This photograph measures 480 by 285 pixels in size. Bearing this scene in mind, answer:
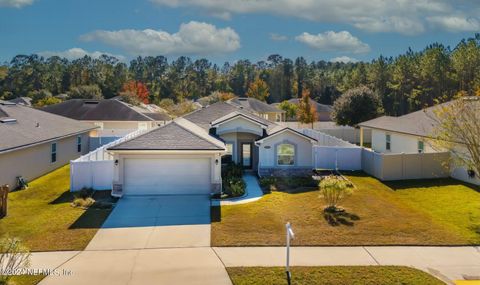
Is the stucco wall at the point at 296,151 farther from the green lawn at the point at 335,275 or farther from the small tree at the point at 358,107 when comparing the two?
the small tree at the point at 358,107

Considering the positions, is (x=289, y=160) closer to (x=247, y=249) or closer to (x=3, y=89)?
(x=247, y=249)

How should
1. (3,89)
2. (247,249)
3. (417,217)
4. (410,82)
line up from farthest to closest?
1. (3,89)
2. (410,82)
3. (417,217)
4. (247,249)

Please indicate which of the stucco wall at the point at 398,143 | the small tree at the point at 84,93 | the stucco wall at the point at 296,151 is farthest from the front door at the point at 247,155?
the small tree at the point at 84,93

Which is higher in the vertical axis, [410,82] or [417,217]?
[410,82]

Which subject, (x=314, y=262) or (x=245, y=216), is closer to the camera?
(x=314, y=262)

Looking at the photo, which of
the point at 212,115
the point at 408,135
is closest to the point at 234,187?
the point at 212,115

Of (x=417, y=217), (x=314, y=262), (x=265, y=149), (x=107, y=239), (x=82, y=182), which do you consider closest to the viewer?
(x=314, y=262)

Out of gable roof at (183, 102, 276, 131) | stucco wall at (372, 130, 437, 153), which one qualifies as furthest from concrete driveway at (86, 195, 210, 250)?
stucco wall at (372, 130, 437, 153)

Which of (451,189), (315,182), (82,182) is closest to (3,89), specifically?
(82,182)
